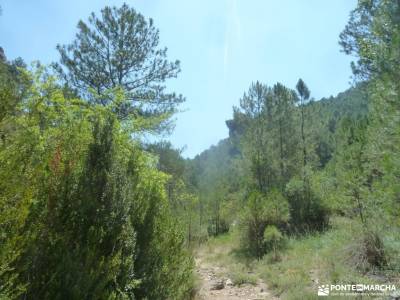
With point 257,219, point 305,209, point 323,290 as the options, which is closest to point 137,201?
point 323,290

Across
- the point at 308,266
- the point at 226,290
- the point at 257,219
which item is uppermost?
the point at 257,219

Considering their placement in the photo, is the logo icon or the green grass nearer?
the logo icon

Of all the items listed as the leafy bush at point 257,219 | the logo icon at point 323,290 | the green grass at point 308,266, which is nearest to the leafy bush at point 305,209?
the leafy bush at point 257,219

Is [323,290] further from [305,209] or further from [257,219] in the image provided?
[305,209]

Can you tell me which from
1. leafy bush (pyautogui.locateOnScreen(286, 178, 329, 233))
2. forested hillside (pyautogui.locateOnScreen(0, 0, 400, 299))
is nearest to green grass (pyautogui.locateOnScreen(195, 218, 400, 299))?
forested hillside (pyautogui.locateOnScreen(0, 0, 400, 299))

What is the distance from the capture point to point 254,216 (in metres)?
13.5

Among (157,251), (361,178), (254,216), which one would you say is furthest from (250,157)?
(157,251)

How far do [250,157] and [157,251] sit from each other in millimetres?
17087

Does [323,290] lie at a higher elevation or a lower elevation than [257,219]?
lower

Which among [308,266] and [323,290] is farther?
[308,266]

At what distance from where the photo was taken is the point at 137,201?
549 centimetres

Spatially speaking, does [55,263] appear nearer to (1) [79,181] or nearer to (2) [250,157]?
(1) [79,181]

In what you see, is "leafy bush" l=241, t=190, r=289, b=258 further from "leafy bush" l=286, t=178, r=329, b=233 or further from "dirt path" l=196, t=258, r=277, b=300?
"dirt path" l=196, t=258, r=277, b=300

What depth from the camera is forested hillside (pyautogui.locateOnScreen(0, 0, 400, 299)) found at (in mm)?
3391
